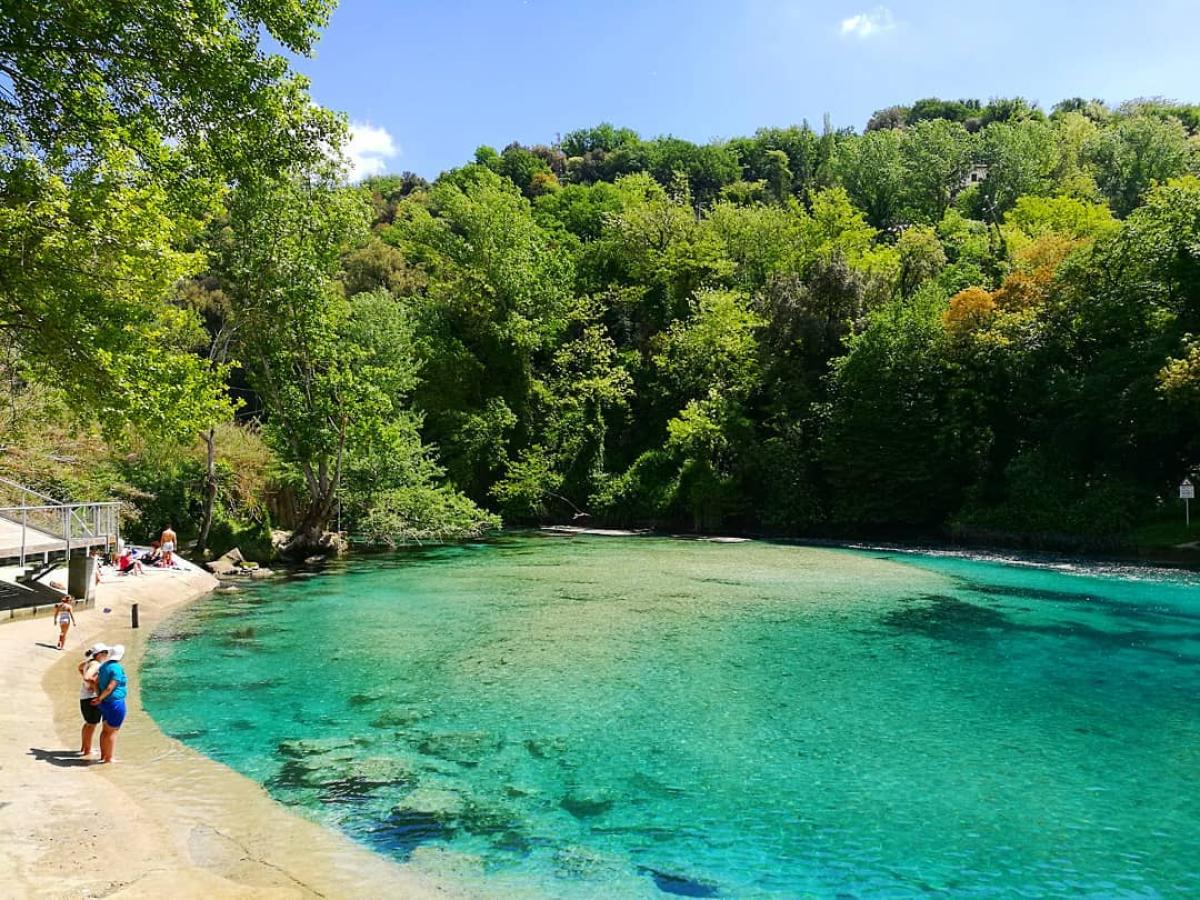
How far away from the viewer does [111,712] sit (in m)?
9.05

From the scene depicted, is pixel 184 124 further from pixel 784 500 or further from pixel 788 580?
pixel 784 500

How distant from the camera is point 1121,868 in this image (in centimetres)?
713

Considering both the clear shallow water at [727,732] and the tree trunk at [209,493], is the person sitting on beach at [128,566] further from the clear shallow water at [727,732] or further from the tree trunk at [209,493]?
the tree trunk at [209,493]

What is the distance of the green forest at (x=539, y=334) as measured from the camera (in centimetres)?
1096

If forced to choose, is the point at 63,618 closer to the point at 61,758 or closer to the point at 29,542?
the point at 29,542

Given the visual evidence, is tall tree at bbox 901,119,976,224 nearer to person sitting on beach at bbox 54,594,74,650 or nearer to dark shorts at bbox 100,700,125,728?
person sitting on beach at bbox 54,594,74,650

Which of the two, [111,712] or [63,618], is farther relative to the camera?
[63,618]

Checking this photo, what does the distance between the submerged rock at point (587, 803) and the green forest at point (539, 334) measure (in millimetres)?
8290

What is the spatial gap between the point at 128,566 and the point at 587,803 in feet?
61.6

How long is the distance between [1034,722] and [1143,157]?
71.3 m

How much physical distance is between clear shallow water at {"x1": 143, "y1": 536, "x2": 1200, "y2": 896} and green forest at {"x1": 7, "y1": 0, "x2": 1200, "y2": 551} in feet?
17.7

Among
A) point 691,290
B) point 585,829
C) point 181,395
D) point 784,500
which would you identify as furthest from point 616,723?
point 691,290

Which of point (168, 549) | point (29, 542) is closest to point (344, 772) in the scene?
point (29, 542)

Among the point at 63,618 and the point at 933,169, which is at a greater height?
the point at 933,169
